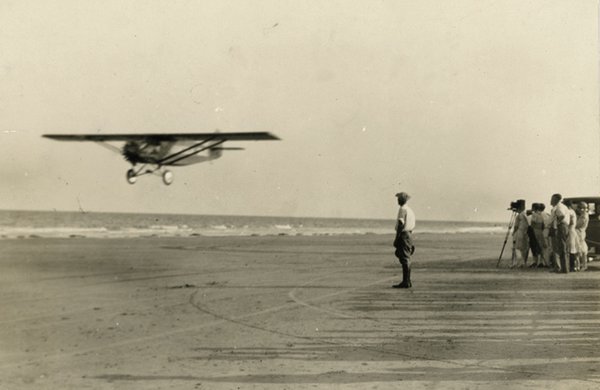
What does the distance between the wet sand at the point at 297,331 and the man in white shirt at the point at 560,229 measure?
0.67 metres

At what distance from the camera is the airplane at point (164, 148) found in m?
8.10

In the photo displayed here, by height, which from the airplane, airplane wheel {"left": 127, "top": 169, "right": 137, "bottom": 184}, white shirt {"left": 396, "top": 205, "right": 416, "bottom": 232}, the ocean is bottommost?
the ocean

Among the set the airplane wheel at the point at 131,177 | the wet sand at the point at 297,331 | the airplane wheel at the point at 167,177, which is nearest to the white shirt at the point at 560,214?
the wet sand at the point at 297,331

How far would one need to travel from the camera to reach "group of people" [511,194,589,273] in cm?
1622

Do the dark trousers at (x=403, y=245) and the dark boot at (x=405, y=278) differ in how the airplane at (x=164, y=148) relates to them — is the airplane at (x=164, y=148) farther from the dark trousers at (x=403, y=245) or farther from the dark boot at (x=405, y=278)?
the dark boot at (x=405, y=278)

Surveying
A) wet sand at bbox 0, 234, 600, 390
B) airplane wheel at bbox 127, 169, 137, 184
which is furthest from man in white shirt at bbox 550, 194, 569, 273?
airplane wheel at bbox 127, 169, 137, 184

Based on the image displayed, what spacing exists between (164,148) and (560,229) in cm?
1106

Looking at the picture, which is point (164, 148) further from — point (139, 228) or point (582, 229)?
point (139, 228)

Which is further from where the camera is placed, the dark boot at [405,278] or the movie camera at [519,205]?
the movie camera at [519,205]

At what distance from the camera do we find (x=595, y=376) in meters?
6.12

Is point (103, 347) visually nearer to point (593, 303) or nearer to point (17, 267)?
point (593, 303)

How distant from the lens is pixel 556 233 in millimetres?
16719

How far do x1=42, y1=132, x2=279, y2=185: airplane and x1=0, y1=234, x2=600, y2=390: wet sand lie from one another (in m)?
2.33

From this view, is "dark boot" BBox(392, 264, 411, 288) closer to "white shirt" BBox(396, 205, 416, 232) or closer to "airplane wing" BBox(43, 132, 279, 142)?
"white shirt" BBox(396, 205, 416, 232)
